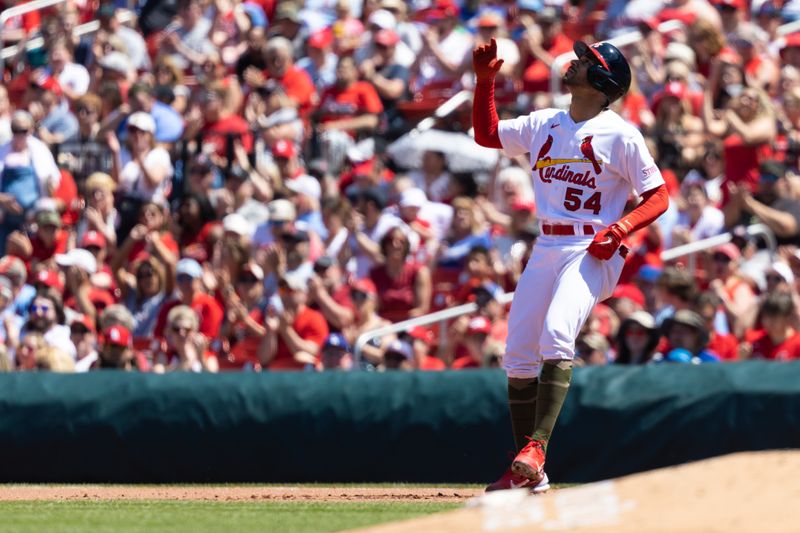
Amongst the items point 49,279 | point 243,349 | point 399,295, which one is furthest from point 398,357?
point 49,279

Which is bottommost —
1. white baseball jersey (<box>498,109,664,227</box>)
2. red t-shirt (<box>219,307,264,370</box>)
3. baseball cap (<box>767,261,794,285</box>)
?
red t-shirt (<box>219,307,264,370</box>)

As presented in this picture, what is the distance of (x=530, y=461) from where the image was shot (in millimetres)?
7129

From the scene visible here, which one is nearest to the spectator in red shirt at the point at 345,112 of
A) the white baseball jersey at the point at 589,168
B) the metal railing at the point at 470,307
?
the metal railing at the point at 470,307

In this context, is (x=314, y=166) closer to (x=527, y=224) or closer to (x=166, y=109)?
(x=166, y=109)

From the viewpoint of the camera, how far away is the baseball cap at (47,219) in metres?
13.1

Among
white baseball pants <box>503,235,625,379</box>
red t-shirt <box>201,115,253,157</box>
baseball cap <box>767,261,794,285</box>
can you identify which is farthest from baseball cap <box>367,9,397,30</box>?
white baseball pants <box>503,235,625,379</box>

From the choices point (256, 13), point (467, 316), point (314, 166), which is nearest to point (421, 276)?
point (467, 316)

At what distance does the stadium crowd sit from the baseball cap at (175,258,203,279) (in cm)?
2

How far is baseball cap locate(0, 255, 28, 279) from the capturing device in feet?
41.6

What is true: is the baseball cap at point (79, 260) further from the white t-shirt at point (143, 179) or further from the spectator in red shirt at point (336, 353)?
the spectator in red shirt at point (336, 353)

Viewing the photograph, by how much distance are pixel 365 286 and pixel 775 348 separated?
3081 millimetres

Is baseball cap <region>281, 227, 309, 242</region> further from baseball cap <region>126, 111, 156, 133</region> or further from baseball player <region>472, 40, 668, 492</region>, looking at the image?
baseball player <region>472, 40, 668, 492</region>

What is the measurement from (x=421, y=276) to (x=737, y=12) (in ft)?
13.7

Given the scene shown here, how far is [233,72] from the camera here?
15586 mm
